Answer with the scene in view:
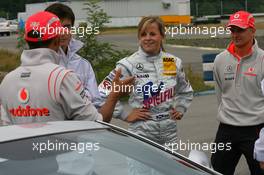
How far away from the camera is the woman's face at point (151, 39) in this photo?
4523mm

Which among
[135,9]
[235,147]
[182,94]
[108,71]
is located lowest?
[135,9]

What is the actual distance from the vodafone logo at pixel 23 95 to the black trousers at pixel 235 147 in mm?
1933

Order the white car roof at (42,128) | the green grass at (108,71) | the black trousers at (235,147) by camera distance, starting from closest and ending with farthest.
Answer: the white car roof at (42,128) → the black trousers at (235,147) → the green grass at (108,71)

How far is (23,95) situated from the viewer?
3.67m

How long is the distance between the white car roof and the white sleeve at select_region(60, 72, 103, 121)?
0.22 metres

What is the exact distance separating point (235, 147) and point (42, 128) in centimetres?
220

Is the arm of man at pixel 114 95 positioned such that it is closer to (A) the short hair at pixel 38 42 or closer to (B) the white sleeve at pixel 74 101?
(B) the white sleeve at pixel 74 101

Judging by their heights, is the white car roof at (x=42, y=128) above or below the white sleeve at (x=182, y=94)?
above

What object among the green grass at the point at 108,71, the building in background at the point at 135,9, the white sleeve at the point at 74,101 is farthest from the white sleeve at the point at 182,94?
the building in background at the point at 135,9

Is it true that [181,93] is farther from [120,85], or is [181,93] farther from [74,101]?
[74,101]

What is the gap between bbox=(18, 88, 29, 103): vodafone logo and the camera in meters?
3.66

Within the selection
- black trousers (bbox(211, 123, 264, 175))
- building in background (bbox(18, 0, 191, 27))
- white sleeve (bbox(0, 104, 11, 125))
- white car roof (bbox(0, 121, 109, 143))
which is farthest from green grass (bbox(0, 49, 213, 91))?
building in background (bbox(18, 0, 191, 27))

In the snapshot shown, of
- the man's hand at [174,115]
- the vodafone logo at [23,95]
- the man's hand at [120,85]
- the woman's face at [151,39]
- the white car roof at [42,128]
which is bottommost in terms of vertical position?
the man's hand at [174,115]

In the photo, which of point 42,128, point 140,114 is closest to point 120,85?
point 140,114
